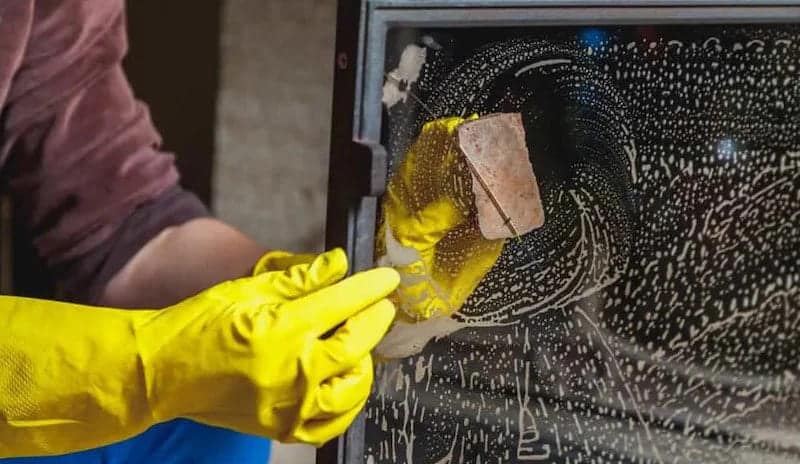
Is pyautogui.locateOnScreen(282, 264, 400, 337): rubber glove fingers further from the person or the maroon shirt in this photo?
the maroon shirt

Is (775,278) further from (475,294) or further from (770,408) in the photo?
(475,294)

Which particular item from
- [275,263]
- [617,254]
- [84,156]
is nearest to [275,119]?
[84,156]

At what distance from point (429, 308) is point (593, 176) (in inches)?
5.2

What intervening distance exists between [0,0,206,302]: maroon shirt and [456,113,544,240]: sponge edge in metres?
0.36

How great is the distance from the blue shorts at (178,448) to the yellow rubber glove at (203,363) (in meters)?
0.11

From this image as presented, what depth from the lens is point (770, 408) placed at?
0.69 meters

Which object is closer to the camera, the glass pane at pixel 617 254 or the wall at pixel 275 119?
the glass pane at pixel 617 254

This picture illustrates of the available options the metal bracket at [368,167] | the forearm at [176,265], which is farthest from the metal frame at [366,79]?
the forearm at [176,265]

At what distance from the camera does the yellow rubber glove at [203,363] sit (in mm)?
485

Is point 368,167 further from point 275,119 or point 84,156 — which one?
point 275,119

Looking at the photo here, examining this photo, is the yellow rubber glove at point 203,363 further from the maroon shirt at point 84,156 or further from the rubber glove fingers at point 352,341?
the maroon shirt at point 84,156

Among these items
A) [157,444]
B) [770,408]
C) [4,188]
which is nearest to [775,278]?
[770,408]

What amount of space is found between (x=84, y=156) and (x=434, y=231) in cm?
39

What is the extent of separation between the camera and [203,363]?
0.49 m
